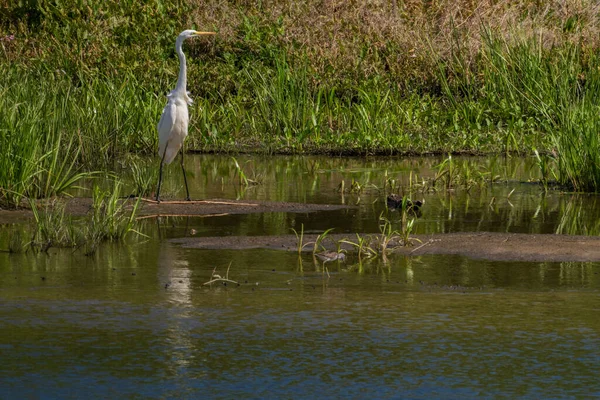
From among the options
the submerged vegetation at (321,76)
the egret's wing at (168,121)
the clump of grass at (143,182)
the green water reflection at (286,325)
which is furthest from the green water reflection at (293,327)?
the submerged vegetation at (321,76)

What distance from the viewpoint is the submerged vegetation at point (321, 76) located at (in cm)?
1334

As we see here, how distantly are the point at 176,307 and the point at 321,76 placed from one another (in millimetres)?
13189

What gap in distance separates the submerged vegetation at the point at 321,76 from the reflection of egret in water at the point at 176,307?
3.35 meters

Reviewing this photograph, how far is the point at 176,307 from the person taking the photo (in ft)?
20.8

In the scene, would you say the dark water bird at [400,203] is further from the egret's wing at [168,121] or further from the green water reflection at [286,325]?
the egret's wing at [168,121]

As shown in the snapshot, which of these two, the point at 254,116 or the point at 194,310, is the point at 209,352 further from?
the point at 254,116

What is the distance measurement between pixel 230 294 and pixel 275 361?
1.49 m

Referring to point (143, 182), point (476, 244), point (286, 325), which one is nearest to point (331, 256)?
point (476, 244)

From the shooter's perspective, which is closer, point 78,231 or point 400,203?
point 78,231

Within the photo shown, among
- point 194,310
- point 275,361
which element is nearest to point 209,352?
point 275,361

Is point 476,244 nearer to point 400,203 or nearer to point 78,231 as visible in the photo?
point 400,203

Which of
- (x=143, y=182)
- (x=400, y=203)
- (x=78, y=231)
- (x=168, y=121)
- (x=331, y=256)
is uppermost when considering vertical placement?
(x=168, y=121)

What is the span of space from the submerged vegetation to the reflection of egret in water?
3353 mm

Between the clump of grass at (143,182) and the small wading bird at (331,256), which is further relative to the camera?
the clump of grass at (143,182)
